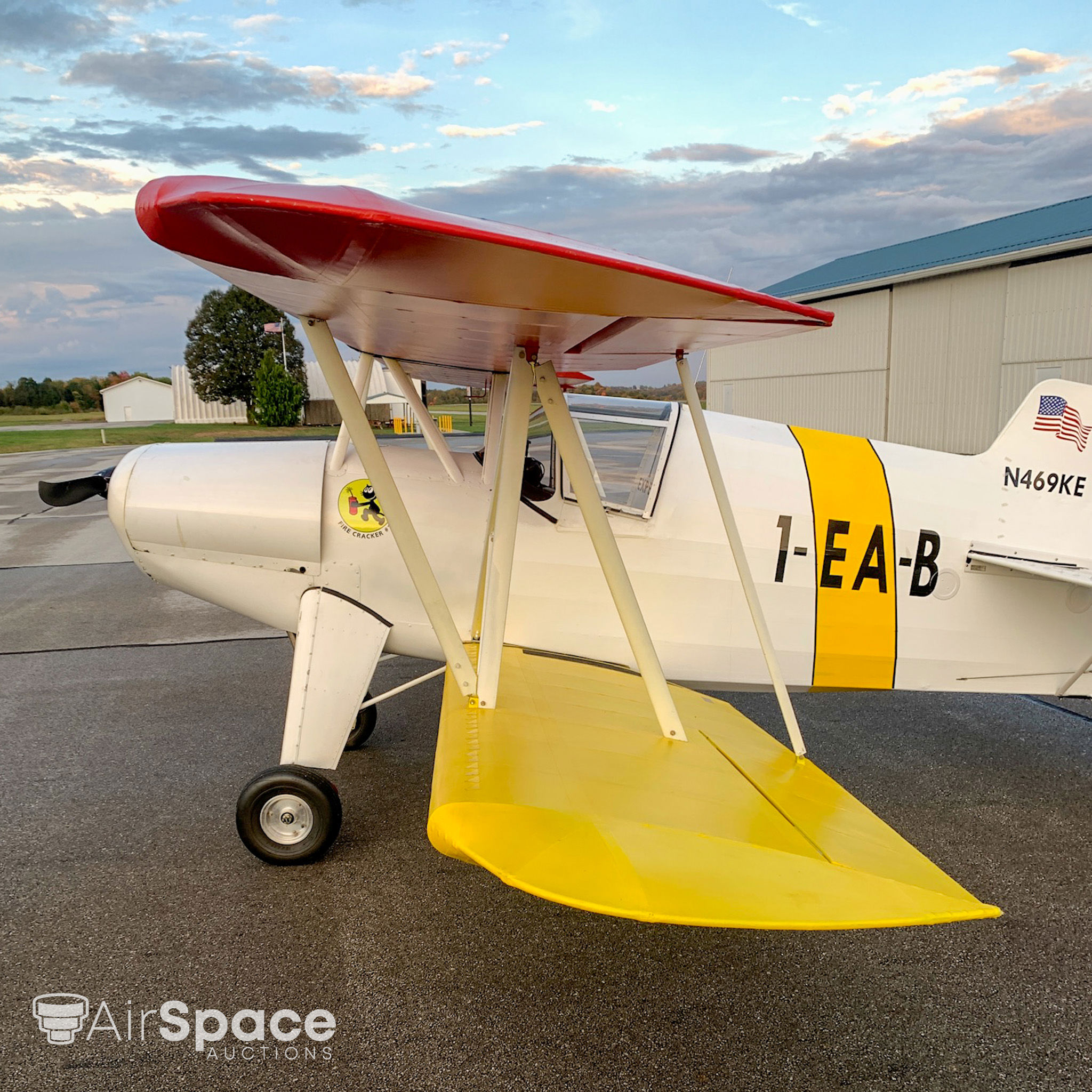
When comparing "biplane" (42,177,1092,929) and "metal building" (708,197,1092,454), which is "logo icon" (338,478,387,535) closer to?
"biplane" (42,177,1092,929)

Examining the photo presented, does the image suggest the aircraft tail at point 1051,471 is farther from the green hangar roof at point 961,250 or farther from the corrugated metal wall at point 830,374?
the corrugated metal wall at point 830,374

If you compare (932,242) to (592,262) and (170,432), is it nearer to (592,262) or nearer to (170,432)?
(592,262)

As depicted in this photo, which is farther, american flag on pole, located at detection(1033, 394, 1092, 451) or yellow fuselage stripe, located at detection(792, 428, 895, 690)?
american flag on pole, located at detection(1033, 394, 1092, 451)

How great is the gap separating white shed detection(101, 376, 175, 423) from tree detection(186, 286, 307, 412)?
52.5 ft

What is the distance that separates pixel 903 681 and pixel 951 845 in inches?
31.1

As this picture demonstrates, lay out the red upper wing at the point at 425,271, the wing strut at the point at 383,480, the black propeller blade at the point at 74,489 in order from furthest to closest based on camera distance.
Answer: the black propeller blade at the point at 74,489 < the wing strut at the point at 383,480 < the red upper wing at the point at 425,271

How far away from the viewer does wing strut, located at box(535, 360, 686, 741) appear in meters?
2.96

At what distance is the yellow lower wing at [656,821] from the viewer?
1.97 meters

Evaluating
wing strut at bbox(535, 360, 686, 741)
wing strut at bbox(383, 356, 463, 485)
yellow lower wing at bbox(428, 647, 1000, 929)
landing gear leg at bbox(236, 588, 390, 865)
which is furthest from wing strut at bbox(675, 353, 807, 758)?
landing gear leg at bbox(236, 588, 390, 865)

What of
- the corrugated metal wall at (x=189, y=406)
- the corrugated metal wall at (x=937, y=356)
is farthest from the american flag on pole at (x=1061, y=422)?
the corrugated metal wall at (x=189, y=406)

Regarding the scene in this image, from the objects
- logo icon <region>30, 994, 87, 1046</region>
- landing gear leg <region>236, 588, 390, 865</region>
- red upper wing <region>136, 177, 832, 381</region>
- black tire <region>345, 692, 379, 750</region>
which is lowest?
logo icon <region>30, 994, 87, 1046</region>

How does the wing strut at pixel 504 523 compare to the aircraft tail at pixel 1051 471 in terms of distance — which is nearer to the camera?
the wing strut at pixel 504 523

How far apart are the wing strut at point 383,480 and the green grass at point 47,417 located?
65.8m

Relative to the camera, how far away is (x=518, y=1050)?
2578 mm
